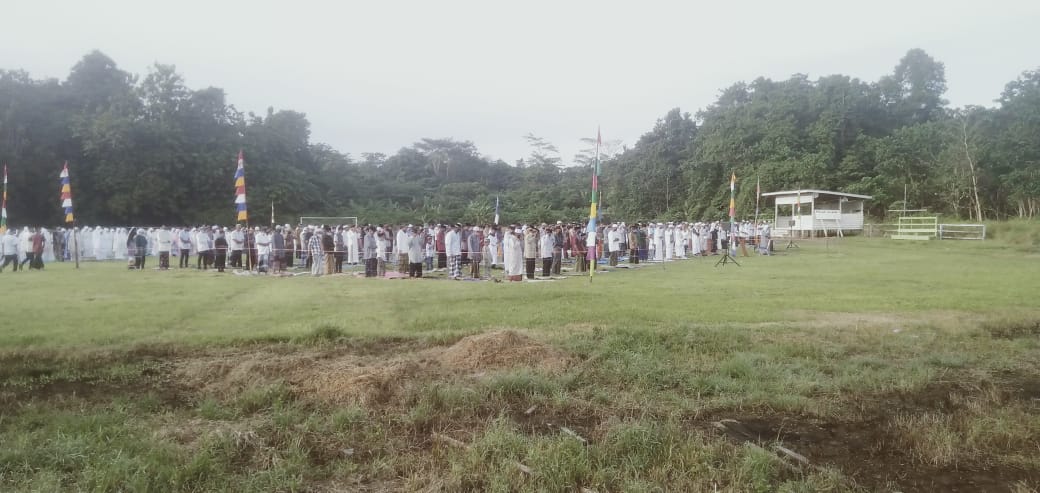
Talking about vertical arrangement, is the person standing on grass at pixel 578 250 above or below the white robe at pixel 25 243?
below

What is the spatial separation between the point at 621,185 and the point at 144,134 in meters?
30.8

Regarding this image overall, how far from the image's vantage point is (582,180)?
49312 mm

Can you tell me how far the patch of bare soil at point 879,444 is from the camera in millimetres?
3908

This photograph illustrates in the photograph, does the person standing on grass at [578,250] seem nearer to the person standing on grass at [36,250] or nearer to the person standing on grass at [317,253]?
the person standing on grass at [317,253]

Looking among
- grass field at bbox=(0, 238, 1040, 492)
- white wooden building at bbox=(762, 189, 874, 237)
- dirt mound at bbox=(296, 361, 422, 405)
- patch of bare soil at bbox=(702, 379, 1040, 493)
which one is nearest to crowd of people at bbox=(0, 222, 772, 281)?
grass field at bbox=(0, 238, 1040, 492)

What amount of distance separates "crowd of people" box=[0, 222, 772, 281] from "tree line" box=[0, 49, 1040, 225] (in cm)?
Answer: 751

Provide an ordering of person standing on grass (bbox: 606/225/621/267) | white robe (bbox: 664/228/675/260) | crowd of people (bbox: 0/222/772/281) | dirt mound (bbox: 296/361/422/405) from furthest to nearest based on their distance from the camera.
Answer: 1. white robe (bbox: 664/228/675/260)
2. person standing on grass (bbox: 606/225/621/267)
3. crowd of people (bbox: 0/222/772/281)
4. dirt mound (bbox: 296/361/422/405)

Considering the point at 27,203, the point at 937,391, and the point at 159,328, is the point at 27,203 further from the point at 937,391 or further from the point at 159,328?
the point at 937,391

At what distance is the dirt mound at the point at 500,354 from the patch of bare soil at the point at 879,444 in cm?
196

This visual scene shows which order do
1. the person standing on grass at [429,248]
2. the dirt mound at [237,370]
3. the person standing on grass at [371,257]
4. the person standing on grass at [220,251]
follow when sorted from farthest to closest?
the person standing on grass at [429,248] → the person standing on grass at [220,251] → the person standing on grass at [371,257] → the dirt mound at [237,370]

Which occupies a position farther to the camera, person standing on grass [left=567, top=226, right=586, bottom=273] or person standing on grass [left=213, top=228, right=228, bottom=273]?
person standing on grass [left=567, top=226, right=586, bottom=273]

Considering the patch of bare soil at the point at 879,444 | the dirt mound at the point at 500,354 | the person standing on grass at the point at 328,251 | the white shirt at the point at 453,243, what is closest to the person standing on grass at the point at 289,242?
the person standing on grass at the point at 328,251

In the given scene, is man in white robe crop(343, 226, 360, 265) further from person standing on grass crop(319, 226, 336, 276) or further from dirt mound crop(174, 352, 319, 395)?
dirt mound crop(174, 352, 319, 395)

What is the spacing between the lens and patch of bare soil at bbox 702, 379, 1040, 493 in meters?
3.91
